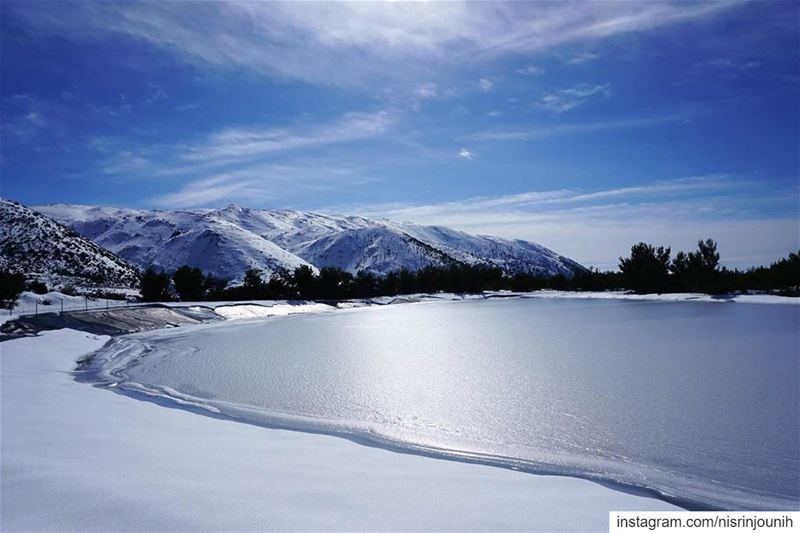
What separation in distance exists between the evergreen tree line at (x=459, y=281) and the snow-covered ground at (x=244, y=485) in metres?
36.2

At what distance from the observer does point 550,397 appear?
9.17m

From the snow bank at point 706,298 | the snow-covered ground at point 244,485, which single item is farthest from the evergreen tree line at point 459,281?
the snow-covered ground at point 244,485

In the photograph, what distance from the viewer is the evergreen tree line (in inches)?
1734

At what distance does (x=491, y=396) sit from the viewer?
9.39 meters

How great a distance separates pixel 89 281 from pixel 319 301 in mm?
36299

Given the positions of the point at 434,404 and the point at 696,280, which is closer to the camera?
the point at 434,404

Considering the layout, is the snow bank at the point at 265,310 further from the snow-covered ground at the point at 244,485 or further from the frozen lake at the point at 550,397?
the snow-covered ground at the point at 244,485

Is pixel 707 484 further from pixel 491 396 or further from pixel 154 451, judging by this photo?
pixel 154 451

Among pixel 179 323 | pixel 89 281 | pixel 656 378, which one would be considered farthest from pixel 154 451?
pixel 89 281

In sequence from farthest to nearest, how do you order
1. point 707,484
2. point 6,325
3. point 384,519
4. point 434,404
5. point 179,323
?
1. point 179,323
2. point 6,325
3. point 434,404
4. point 707,484
5. point 384,519

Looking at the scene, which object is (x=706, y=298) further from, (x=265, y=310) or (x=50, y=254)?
(x=50, y=254)

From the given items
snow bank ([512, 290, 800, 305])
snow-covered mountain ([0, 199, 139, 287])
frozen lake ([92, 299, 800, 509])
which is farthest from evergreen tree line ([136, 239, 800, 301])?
frozen lake ([92, 299, 800, 509])

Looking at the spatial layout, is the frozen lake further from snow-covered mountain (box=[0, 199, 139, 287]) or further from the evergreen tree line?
snow-covered mountain (box=[0, 199, 139, 287])

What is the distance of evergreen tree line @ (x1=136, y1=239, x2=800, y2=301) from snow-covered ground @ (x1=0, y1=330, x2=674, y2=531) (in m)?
36.2
